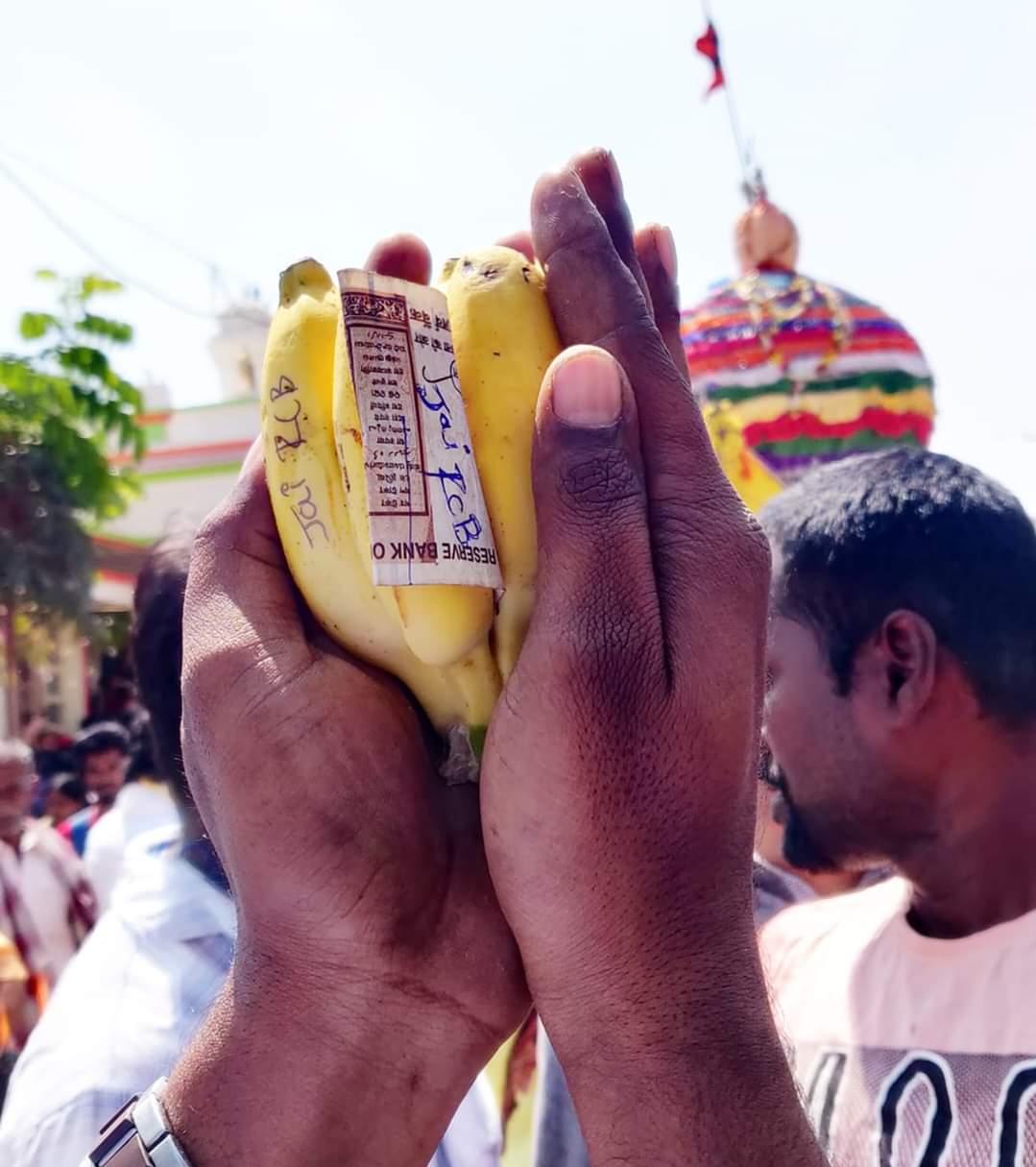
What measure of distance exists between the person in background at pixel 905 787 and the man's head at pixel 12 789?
139 inches

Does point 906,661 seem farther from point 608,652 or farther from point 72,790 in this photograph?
point 72,790

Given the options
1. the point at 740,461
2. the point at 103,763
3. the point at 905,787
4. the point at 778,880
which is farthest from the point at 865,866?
the point at 103,763

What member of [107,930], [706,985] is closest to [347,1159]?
[706,985]

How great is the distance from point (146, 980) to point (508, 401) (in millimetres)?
1184

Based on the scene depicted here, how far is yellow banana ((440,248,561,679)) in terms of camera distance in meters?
1.04

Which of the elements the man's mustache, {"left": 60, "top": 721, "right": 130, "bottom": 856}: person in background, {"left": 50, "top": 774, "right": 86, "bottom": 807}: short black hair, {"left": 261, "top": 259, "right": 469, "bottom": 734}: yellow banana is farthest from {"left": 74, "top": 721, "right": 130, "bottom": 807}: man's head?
{"left": 261, "top": 259, "right": 469, "bottom": 734}: yellow banana

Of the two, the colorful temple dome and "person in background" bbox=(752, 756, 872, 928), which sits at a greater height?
the colorful temple dome

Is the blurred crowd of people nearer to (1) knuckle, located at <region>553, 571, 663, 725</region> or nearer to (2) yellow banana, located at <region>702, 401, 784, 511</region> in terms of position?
(1) knuckle, located at <region>553, 571, 663, 725</region>

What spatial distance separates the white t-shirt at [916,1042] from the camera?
1568mm

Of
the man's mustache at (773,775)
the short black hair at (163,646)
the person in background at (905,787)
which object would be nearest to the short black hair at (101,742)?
the short black hair at (163,646)

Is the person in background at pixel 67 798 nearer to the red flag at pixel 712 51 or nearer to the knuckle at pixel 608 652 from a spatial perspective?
the red flag at pixel 712 51

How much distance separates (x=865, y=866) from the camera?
2109 mm

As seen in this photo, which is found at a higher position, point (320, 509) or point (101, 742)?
point (320, 509)

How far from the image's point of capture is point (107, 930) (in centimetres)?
196
